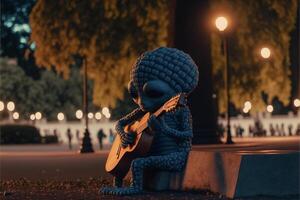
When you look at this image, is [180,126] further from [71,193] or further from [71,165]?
[71,165]

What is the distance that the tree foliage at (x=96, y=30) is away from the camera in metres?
32.7

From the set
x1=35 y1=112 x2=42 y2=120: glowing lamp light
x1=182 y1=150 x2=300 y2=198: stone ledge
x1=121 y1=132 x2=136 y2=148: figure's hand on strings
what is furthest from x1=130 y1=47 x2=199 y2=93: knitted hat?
x1=35 y1=112 x2=42 y2=120: glowing lamp light

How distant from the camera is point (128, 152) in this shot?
510 inches

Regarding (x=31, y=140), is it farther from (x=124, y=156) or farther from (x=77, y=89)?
(x=124, y=156)

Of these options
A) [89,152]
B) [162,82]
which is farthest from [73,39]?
[162,82]

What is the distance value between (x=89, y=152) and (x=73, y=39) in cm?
660

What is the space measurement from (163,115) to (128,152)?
2.72 ft

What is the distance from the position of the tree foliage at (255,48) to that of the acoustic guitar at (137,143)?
21.0 metres

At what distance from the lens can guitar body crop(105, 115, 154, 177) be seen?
496 inches

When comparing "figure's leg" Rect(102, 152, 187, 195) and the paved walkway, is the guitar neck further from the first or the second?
the paved walkway

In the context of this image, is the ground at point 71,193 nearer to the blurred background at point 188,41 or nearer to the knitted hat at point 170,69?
the knitted hat at point 170,69

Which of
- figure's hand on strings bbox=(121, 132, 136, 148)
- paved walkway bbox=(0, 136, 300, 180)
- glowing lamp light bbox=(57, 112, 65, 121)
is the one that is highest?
glowing lamp light bbox=(57, 112, 65, 121)

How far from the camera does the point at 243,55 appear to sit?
→ 37.8 m

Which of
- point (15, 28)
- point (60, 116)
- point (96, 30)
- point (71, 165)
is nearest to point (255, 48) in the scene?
point (96, 30)
